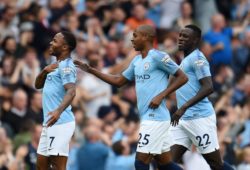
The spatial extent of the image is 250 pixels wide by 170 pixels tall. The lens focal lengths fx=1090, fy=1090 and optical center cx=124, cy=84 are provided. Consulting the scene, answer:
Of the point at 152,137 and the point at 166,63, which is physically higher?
the point at 166,63

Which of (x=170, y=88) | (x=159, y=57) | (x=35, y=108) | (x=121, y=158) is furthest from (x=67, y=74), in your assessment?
(x=35, y=108)

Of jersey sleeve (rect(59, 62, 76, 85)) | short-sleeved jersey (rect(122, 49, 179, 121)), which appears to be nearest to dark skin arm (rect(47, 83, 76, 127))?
jersey sleeve (rect(59, 62, 76, 85))

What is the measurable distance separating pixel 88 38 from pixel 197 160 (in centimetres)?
638

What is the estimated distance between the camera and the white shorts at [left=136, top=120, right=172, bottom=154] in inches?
578

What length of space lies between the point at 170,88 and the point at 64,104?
4.83 feet

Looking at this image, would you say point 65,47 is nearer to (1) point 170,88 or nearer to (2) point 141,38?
(2) point 141,38

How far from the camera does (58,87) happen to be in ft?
48.0

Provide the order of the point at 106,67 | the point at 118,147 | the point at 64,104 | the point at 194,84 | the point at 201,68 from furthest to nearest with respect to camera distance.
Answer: the point at 106,67, the point at 118,147, the point at 194,84, the point at 201,68, the point at 64,104

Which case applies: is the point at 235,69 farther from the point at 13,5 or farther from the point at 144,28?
the point at 144,28

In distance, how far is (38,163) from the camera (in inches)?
579

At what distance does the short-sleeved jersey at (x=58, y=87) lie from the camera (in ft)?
47.8

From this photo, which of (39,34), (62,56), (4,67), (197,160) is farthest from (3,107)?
(62,56)

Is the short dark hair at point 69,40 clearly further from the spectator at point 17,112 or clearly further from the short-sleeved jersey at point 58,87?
the spectator at point 17,112

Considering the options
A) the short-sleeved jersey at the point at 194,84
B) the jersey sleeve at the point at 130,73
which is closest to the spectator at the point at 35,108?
the jersey sleeve at the point at 130,73
